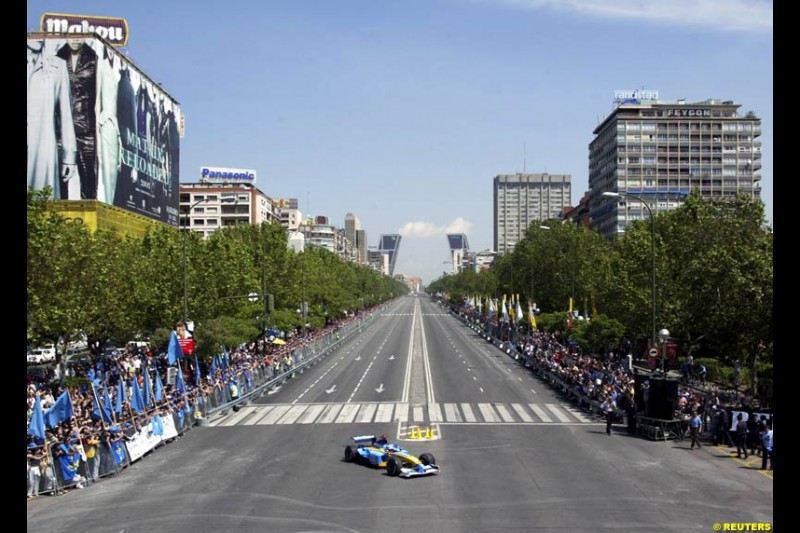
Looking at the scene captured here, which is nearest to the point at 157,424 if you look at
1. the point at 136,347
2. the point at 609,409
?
the point at 609,409

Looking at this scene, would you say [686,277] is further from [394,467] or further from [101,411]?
[101,411]

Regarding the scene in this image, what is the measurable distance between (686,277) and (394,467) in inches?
1056

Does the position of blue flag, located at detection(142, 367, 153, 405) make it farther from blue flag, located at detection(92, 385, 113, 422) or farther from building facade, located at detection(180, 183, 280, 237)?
building facade, located at detection(180, 183, 280, 237)

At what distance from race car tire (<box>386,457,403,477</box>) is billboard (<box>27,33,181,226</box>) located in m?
71.8

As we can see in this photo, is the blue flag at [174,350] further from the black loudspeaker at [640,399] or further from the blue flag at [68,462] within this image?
the black loudspeaker at [640,399]

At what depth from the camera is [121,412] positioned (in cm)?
2805

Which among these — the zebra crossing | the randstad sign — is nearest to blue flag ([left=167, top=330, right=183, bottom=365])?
the zebra crossing

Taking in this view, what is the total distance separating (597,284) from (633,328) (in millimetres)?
14162

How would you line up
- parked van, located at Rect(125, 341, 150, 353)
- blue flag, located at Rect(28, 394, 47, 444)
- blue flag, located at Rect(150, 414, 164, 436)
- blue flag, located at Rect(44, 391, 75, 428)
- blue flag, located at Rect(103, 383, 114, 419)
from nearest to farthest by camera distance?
blue flag, located at Rect(28, 394, 47, 444) < blue flag, located at Rect(44, 391, 75, 428) < blue flag, located at Rect(103, 383, 114, 419) < blue flag, located at Rect(150, 414, 164, 436) < parked van, located at Rect(125, 341, 150, 353)

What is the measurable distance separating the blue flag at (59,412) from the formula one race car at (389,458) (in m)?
8.69

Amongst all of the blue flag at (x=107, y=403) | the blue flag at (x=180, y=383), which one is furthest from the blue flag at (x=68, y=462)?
the blue flag at (x=180, y=383)

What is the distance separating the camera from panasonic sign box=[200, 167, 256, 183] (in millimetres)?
193500

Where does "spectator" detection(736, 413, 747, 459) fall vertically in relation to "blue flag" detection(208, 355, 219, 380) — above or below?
below

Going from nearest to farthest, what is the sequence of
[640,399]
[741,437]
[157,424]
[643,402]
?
[741,437], [157,424], [643,402], [640,399]
